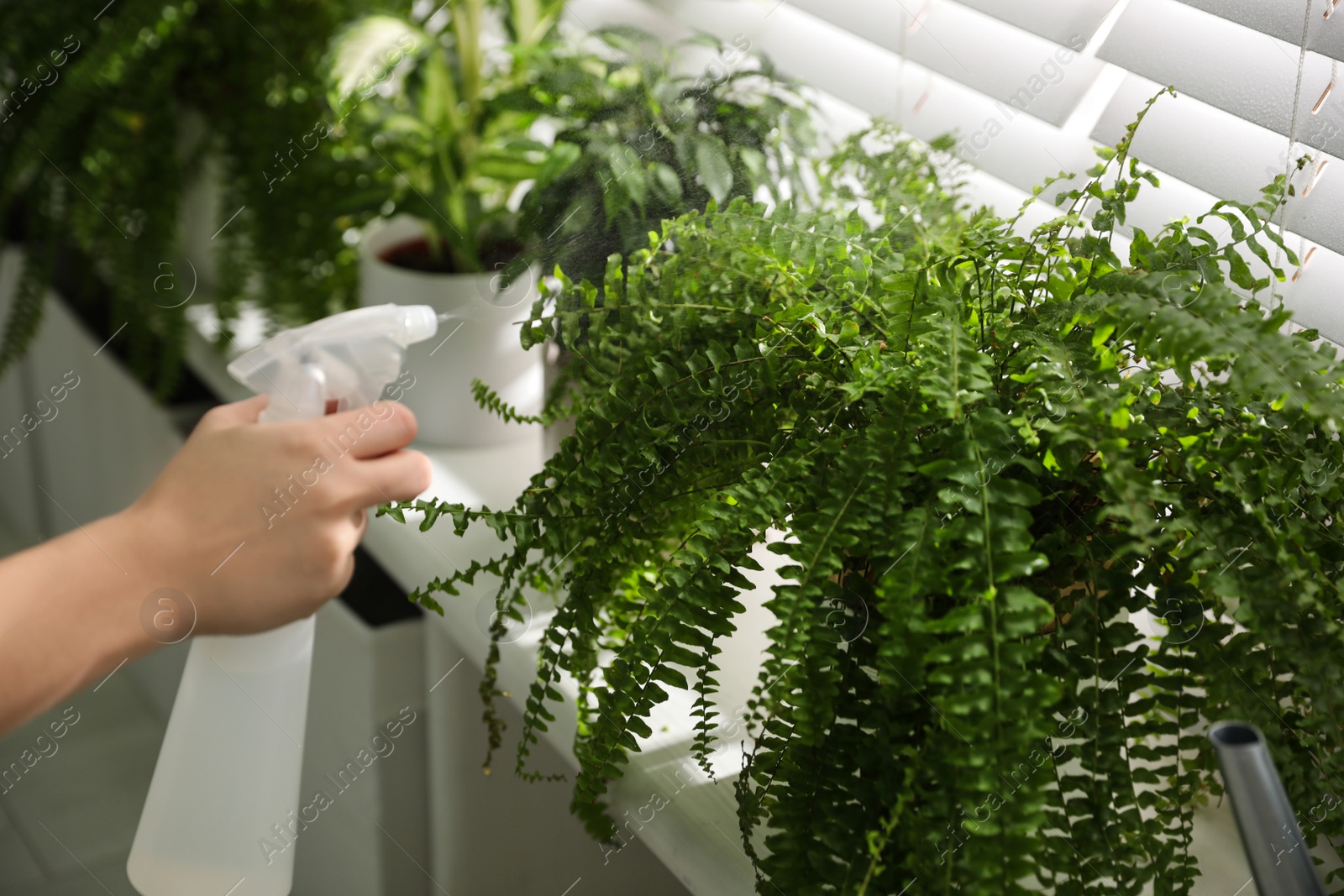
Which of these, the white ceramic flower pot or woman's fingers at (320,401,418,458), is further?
the white ceramic flower pot

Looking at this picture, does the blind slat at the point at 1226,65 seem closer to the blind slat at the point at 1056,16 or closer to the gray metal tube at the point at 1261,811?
the blind slat at the point at 1056,16

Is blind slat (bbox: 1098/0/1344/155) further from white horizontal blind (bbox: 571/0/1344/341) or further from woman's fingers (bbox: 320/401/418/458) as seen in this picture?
woman's fingers (bbox: 320/401/418/458)

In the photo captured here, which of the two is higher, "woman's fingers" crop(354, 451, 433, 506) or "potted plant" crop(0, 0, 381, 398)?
"potted plant" crop(0, 0, 381, 398)

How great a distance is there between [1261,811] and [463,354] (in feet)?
2.69

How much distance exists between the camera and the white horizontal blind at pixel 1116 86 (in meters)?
0.66

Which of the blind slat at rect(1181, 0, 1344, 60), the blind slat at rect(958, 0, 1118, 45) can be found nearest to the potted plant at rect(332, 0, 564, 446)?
the blind slat at rect(958, 0, 1118, 45)

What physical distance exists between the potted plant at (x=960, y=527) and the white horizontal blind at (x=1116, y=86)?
177mm

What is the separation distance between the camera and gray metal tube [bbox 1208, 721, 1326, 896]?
0.37m

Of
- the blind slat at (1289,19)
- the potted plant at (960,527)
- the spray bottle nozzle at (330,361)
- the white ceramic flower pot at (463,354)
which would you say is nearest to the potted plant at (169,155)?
the white ceramic flower pot at (463,354)

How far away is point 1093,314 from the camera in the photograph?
1.66 feet

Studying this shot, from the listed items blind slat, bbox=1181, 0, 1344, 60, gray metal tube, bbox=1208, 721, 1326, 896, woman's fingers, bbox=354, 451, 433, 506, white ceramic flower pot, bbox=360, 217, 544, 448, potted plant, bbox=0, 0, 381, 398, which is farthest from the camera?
potted plant, bbox=0, 0, 381, 398

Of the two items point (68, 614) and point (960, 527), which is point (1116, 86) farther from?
point (68, 614)

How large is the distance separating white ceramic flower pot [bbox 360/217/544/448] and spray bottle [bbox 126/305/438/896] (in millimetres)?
272

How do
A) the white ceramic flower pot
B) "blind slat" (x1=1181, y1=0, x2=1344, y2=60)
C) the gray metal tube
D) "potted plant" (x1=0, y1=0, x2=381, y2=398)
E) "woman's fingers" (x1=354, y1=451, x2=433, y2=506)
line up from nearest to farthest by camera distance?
1. the gray metal tube
2. "blind slat" (x1=1181, y1=0, x2=1344, y2=60)
3. "woman's fingers" (x1=354, y1=451, x2=433, y2=506)
4. the white ceramic flower pot
5. "potted plant" (x1=0, y1=0, x2=381, y2=398)
